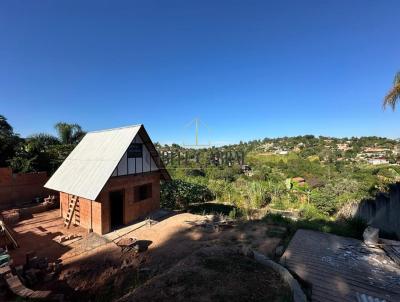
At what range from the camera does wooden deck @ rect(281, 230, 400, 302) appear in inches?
183

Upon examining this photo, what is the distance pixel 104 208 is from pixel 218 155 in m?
10.8

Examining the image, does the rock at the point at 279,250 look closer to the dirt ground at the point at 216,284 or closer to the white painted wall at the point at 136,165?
the dirt ground at the point at 216,284

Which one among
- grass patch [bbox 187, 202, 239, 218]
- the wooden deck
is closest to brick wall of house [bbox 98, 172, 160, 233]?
grass patch [bbox 187, 202, 239, 218]

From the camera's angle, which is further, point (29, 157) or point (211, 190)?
point (211, 190)

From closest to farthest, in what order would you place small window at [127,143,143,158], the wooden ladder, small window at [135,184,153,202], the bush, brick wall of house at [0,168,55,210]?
the wooden ladder → small window at [127,143,143,158] → small window at [135,184,153,202] → brick wall of house at [0,168,55,210] → the bush

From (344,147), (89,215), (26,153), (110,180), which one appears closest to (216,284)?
(110,180)

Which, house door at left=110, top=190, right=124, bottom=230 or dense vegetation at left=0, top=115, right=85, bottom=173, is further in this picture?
dense vegetation at left=0, top=115, right=85, bottom=173

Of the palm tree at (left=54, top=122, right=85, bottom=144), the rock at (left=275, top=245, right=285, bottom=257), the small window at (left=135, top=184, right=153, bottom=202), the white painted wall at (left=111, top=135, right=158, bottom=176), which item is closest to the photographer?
the rock at (left=275, top=245, right=285, bottom=257)

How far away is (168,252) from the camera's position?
26.1 feet

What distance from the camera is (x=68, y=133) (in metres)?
21.0

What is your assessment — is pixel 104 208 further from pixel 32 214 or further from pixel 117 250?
pixel 32 214

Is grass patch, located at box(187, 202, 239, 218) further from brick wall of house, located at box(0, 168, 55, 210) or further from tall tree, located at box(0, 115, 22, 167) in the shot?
tall tree, located at box(0, 115, 22, 167)

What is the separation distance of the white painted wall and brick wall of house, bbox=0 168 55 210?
27.8 ft

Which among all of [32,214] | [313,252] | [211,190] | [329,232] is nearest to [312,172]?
[211,190]
